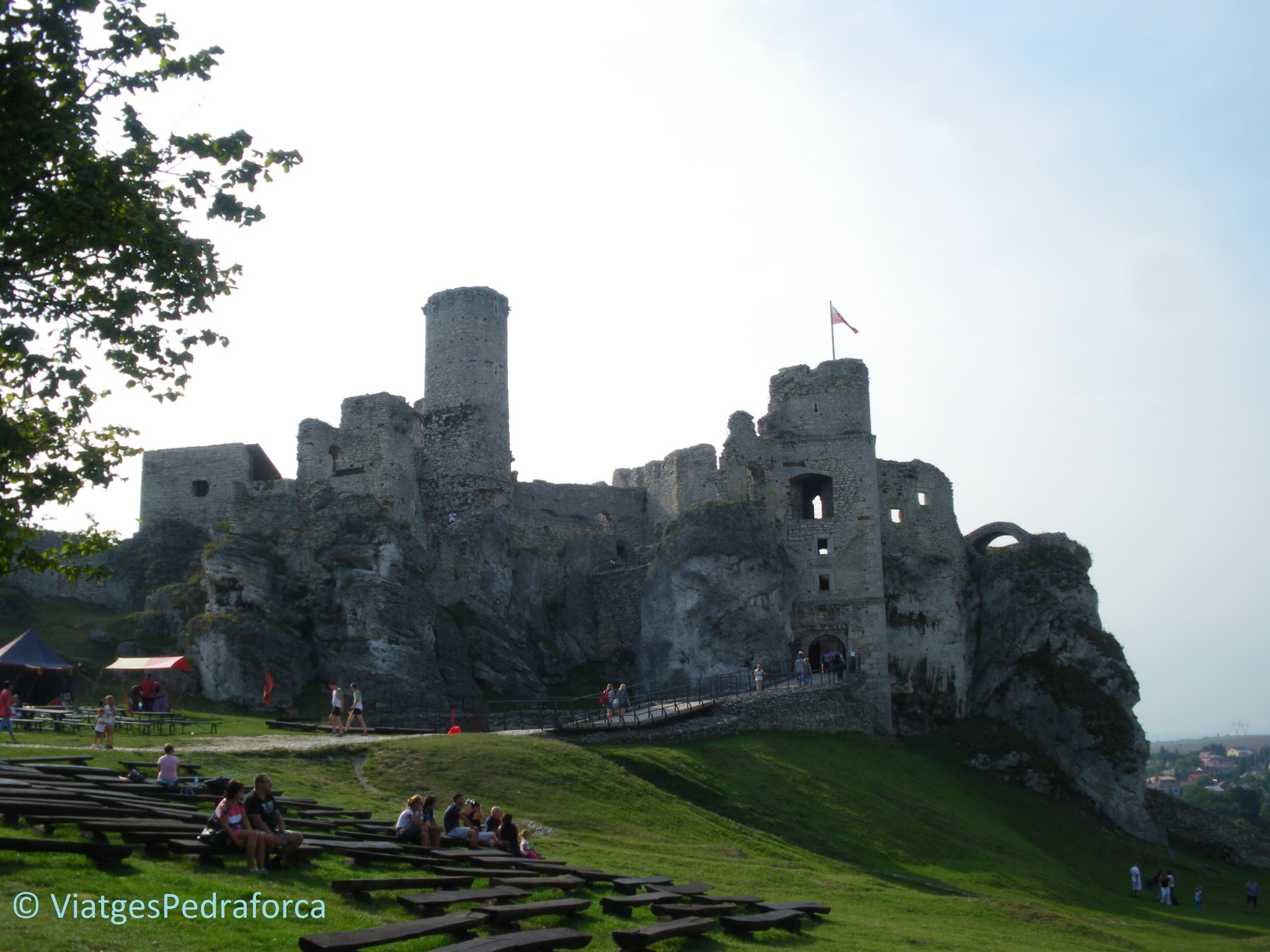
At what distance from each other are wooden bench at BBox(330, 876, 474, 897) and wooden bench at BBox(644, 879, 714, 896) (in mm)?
2851

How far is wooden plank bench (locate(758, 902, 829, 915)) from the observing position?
1702 cm

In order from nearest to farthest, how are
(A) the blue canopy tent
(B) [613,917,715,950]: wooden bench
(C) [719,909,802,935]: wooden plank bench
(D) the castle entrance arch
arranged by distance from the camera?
(B) [613,917,715,950]: wooden bench, (C) [719,909,802,935]: wooden plank bench, (A) the blue canopy tent, (D) the castle entrance arch

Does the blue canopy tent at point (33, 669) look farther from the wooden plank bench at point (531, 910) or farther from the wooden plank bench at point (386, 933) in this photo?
the wooden plank bench at point (386, 933)

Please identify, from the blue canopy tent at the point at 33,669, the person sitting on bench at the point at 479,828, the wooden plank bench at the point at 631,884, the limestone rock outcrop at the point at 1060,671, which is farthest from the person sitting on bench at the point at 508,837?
the limestone rock outcrop at the point at 1060,671

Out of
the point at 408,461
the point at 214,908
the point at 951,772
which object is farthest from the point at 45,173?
the point at 951,772

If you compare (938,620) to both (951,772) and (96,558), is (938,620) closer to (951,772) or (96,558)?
(951,772)

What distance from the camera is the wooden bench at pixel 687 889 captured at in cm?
1638

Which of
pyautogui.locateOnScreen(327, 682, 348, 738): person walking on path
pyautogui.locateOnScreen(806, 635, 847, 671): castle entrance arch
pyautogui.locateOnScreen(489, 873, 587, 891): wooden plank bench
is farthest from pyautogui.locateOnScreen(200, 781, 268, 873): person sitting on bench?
pyautogui.locateOnScreen(806, 635, 847, 671): castle entrance arch

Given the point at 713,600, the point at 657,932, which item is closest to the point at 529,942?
the point at 657,932

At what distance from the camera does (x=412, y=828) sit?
17.5 meters

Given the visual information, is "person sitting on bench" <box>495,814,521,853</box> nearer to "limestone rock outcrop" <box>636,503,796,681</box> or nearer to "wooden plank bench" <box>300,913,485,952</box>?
"wooden plank bench" <box>300,913,485,952</box>

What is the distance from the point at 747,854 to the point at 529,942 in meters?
14.9

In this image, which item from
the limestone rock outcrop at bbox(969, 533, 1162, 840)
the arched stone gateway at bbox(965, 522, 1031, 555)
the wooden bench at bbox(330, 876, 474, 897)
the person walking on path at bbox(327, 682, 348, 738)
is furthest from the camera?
the arched stone gateway at bbox(965, 522, 1031, 555)

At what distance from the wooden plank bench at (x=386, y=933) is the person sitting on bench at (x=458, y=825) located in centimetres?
567
